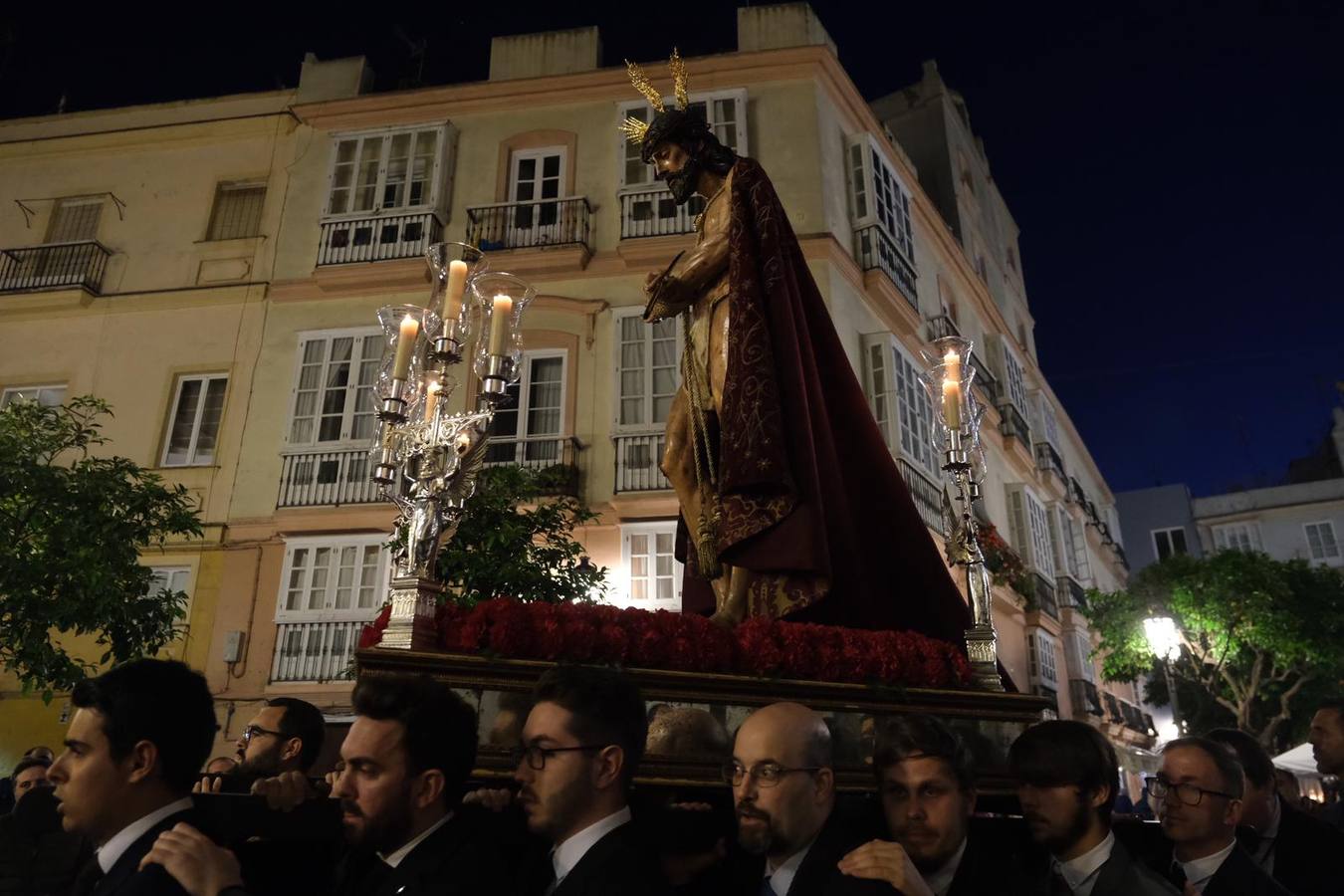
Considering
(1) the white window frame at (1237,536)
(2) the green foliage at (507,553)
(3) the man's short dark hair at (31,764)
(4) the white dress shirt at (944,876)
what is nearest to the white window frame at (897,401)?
(2) the green foliage at (507,553)

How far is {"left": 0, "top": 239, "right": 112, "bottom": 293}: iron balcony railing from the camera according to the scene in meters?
15.0

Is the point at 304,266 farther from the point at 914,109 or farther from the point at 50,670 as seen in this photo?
the point at 914,109

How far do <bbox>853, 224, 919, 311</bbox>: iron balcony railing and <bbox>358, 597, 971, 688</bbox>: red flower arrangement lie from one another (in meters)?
11.4

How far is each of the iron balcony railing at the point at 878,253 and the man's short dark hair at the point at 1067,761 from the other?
12.1 meters

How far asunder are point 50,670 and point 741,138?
10800 mm

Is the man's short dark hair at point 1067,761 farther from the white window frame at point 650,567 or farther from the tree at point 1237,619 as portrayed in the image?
the tree at point 1237,619

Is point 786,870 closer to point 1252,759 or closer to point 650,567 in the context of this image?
point 1252,759

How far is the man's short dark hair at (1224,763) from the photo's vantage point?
278 centimetres

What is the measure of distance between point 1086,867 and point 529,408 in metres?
11.4

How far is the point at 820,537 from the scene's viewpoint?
3.82 m

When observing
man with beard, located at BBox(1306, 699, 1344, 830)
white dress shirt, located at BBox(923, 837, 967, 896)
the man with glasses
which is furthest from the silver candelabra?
man with beard, located at BBox(1306, 699, 1344, 830)

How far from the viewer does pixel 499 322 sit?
3.95 meters

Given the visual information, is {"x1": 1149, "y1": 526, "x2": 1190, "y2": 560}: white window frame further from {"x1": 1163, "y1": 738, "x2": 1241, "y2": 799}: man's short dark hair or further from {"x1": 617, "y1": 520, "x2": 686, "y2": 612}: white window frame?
{"x1": 1163, "y1": 738, "x2": 1241, "y2": 799}: man's short dark hair

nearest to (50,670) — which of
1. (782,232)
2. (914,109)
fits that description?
(782,232)
